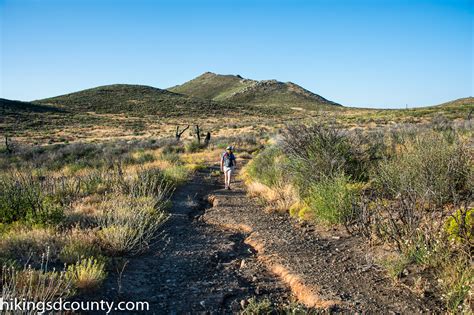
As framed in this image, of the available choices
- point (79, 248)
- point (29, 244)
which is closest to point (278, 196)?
point (79, 248)

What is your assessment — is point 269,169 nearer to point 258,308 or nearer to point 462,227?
point 462,227

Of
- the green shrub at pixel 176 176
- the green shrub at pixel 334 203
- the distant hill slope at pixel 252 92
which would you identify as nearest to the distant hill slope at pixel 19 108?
the distant hill slope at pixel 252 92

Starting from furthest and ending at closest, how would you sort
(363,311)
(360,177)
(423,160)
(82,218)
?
(360,177), (82,218), (423,160), (363,311)

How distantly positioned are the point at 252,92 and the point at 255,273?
117 m

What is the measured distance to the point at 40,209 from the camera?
6.66m

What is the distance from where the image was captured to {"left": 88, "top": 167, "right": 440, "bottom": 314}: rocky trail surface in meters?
3.99

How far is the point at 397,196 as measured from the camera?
4617mm

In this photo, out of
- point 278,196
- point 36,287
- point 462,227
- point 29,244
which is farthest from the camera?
point 278,196

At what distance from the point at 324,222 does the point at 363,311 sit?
2.91m

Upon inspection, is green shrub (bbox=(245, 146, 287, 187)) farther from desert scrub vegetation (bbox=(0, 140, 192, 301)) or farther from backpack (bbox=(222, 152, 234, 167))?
desert scrub vegetation (bbox=(0, 140, 192, 301))

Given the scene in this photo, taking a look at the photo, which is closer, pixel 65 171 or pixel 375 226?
pixel 375 226

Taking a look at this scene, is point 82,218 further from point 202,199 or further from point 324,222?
point 324,222

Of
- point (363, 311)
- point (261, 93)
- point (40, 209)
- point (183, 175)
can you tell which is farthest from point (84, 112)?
point (363, 311)

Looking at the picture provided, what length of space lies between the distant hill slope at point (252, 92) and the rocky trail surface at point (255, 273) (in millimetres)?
92865
